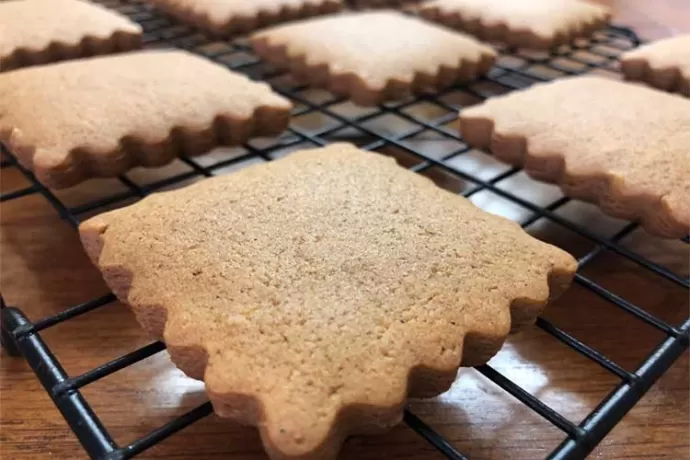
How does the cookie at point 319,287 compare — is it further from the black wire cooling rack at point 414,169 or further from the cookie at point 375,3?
the cookie at point 375,3

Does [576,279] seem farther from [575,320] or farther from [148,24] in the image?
[148,24]

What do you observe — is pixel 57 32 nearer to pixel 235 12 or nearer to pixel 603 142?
pixel 235 12

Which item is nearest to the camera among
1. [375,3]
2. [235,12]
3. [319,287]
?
[319,287]

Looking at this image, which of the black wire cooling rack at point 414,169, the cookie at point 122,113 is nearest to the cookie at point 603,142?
the black wire cooling rack at point 414,169

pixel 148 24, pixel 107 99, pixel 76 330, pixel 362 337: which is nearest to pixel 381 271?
pixel 362 337

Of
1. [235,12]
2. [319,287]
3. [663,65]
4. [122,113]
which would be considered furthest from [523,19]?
[319,287]

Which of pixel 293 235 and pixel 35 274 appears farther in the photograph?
pixel 35 274
